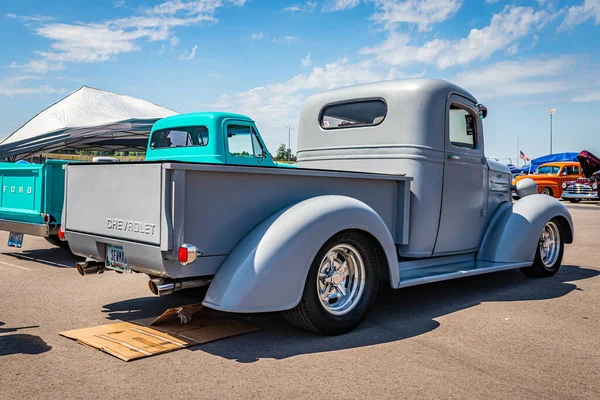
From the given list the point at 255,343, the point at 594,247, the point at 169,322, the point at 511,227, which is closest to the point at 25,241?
the point at 169,322

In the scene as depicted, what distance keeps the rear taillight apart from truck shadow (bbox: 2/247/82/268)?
420cm

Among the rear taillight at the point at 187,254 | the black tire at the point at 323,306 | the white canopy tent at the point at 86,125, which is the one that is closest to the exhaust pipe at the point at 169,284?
the rear taillight at the point at 187,254

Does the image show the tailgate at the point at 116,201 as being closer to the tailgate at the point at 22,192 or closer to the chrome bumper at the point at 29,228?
the chrome bumper at the point at 29,228

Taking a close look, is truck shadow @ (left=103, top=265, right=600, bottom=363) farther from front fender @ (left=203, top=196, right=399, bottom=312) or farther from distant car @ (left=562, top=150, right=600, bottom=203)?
distant car @ (left=562, top=150, right=600, bottom=203)

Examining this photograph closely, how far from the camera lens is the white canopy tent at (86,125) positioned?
15.4 meters

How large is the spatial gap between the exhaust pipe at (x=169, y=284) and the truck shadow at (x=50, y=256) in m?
3.89

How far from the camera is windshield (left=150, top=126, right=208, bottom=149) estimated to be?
7.78 metres

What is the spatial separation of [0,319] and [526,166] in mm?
43788

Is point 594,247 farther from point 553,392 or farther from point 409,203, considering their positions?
point 553,392

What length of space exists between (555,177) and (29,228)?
73.8ft

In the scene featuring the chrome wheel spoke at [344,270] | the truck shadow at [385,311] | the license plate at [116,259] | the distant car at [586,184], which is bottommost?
the truck shadow at [385,311]

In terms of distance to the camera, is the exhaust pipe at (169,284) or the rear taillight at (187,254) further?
the exhaust pipe at (169,284)

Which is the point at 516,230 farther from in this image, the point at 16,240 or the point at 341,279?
the point at 16,240

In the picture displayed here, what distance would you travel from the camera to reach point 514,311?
493cm
